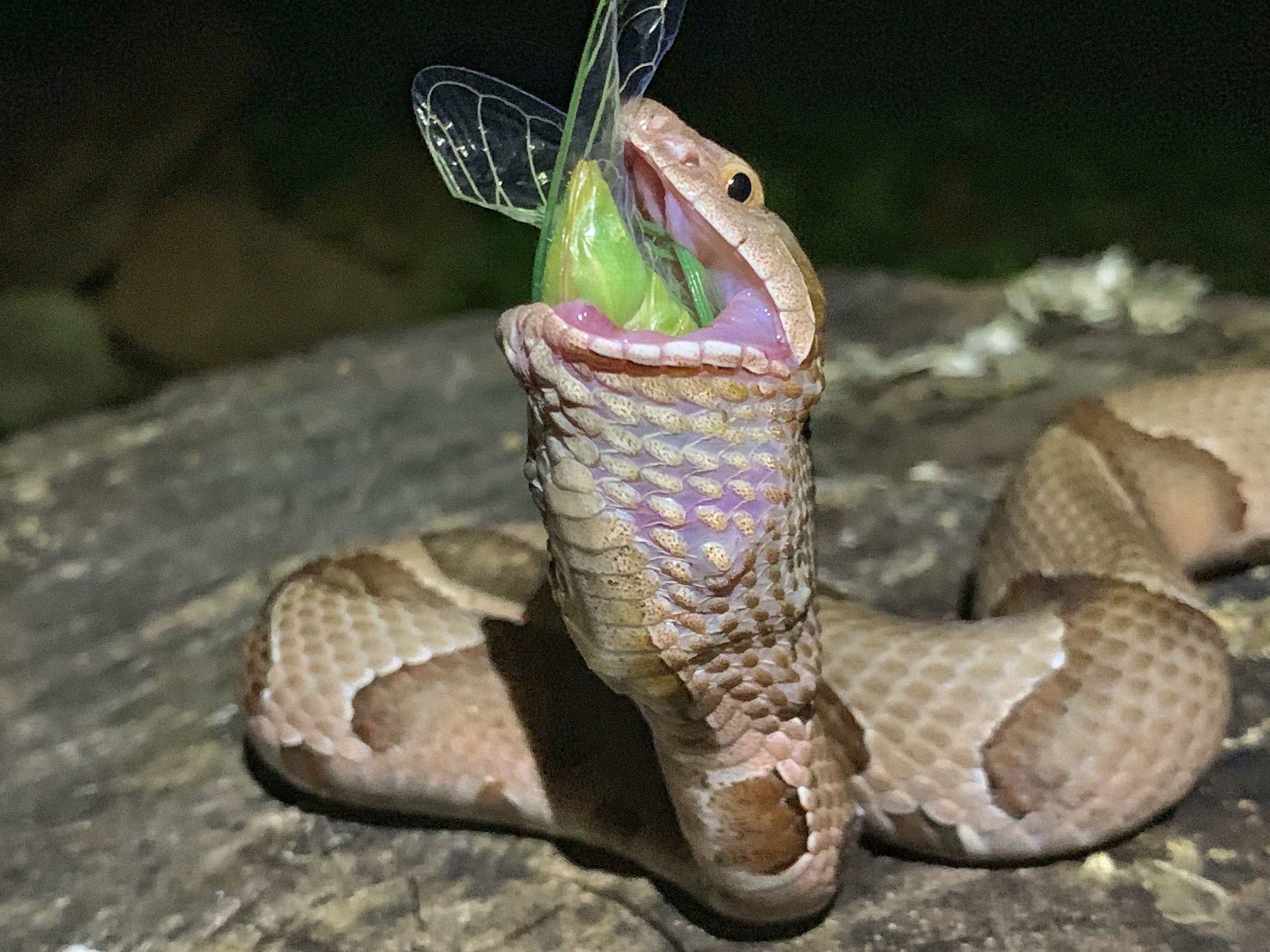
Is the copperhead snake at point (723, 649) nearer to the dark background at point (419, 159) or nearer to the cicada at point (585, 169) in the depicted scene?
the cicada at point (585, 169)

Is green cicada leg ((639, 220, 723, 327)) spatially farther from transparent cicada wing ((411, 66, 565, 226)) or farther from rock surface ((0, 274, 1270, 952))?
rock surface ((0, 274, 1270, 952))

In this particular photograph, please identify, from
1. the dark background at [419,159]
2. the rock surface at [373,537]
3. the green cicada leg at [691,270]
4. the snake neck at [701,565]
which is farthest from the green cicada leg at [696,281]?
the dark background at [419,159]

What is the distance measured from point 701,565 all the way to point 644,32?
68cm

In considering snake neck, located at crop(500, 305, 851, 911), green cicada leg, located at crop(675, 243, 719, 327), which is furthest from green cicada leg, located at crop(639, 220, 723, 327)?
snake neck, located at crop(500, 305, 851, 911)

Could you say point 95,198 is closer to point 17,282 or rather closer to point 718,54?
point 17,282

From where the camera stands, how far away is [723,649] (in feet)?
4.91

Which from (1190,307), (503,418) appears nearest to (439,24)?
(503,418)

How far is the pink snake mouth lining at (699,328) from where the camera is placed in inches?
50.1

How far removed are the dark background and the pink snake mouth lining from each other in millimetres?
2868

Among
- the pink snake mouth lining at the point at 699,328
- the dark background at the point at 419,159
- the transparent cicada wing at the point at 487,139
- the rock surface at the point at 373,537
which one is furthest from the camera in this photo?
the dark background at the point at 419,159

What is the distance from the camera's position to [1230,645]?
2447mm

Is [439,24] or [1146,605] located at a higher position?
[439,24]

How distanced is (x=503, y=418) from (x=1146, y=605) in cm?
221

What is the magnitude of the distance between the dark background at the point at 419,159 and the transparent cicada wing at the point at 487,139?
2641 mm
